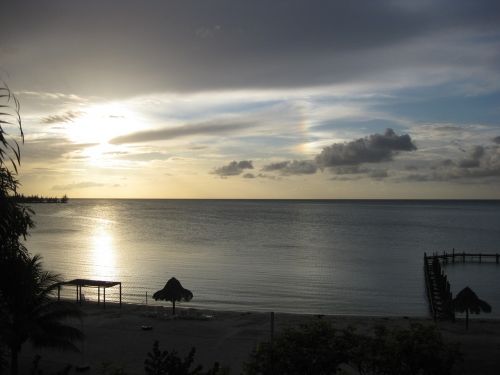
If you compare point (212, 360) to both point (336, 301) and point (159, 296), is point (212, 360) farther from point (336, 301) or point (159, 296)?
point (336, 301)

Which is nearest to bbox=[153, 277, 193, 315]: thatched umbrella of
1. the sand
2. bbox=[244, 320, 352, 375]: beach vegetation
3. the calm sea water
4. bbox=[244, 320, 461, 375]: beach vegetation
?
the sand

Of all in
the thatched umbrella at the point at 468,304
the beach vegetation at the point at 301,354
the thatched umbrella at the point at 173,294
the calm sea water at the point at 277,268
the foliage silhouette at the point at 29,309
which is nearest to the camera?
the beach vegetation at the point at 301,354

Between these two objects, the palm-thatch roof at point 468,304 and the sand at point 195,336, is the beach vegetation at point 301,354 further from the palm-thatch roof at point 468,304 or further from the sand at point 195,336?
the palm-thatch roof at point 468,304

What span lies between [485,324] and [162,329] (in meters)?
19.0

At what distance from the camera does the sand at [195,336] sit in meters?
20.6

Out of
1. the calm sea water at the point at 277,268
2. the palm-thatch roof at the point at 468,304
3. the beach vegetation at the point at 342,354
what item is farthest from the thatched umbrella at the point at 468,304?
the beach vegetation at the point at 342,354

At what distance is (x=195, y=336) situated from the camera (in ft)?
81.6

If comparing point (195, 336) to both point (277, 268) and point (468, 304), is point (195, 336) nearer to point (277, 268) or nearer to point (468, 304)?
point (468, 304)

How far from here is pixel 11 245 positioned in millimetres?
11078

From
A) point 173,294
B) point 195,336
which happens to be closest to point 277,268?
point 173,294

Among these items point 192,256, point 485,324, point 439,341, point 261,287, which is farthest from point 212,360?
point 192,256

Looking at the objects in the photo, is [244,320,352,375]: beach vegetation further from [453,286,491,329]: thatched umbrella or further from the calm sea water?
the calm sea water

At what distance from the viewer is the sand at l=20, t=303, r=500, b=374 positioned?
67.7ft

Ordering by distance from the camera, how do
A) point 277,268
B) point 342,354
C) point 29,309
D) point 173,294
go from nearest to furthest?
point 342,354 → point 29,309 → point 173,294 → point 277,268
